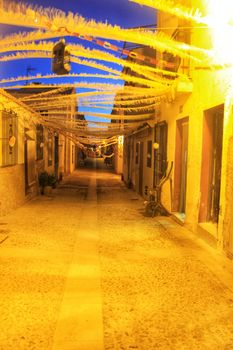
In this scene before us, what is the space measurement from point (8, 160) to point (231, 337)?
7.99 m

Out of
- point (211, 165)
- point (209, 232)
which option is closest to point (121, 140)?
point (211, 165)

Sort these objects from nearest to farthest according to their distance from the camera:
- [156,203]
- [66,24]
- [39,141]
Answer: [66,24] < [156,203] < [39,141]

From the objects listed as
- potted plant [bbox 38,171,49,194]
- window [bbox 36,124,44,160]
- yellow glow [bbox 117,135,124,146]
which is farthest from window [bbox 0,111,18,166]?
yellow glow [bbox 117,135,124,146]

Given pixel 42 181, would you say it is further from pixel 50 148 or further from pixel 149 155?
pixel 149 155

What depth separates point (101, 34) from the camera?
479 centimetres

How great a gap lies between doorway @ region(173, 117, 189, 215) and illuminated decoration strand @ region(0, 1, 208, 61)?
15.4 ft

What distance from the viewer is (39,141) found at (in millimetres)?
14898

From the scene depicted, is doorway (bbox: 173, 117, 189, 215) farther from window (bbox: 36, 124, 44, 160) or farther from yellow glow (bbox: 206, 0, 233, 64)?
window (bbox: 36, 124, 44, 160)

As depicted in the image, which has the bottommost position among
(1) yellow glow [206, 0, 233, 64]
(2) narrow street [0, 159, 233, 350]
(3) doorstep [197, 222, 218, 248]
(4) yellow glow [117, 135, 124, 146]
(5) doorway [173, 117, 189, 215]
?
(2) narrow street [0, 159, 233, 350]

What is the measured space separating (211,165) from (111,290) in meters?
4.17

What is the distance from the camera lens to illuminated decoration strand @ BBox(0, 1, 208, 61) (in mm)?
3990

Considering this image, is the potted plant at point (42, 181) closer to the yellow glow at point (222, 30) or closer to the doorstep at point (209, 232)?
the doorstep at point (209, 232)

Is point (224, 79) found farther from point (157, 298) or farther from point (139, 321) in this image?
point (139, 321)

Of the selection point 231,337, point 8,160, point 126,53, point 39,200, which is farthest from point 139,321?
point 39,200
